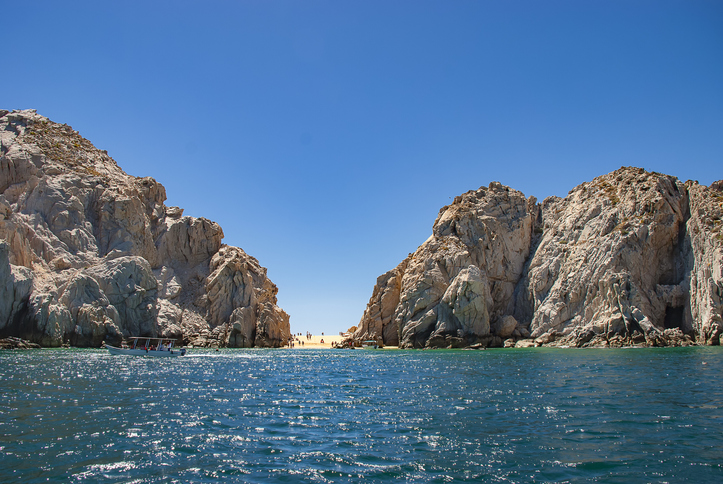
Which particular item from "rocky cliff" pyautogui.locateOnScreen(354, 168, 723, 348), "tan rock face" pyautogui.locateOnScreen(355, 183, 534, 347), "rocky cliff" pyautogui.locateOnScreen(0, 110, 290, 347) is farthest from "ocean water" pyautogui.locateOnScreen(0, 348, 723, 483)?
"tan rock face" pyautogui.locateOnScreen(355, 183, 534, 347)

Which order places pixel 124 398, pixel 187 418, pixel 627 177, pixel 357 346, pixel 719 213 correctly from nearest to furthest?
pixel 187 418 < pixel 124 398 < pixel 719 213 < pixel 627 177 < pixel 357 346

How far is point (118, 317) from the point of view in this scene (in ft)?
254

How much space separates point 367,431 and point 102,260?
80495 millimetres

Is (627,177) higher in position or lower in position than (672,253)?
higher

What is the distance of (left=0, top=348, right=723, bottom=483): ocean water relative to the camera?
12516 millimetres

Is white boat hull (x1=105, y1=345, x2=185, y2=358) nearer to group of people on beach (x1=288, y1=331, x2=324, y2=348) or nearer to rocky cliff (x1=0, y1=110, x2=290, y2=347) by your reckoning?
rocky cliff (x1=0, y1=110, x2=290, y2=347)

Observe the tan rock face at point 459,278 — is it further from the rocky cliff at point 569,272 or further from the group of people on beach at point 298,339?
the group of people on beach at point 298,339

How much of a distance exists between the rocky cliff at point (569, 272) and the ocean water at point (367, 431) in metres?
49.2

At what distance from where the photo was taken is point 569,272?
87125 millimetres

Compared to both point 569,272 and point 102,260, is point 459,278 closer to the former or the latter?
point 569,272

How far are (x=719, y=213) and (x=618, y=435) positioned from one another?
77.3 metres

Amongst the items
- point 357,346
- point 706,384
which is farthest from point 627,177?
point 706,384

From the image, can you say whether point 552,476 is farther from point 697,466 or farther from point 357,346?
point 357,346

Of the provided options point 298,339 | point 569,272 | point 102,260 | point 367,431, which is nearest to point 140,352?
point 102,260
